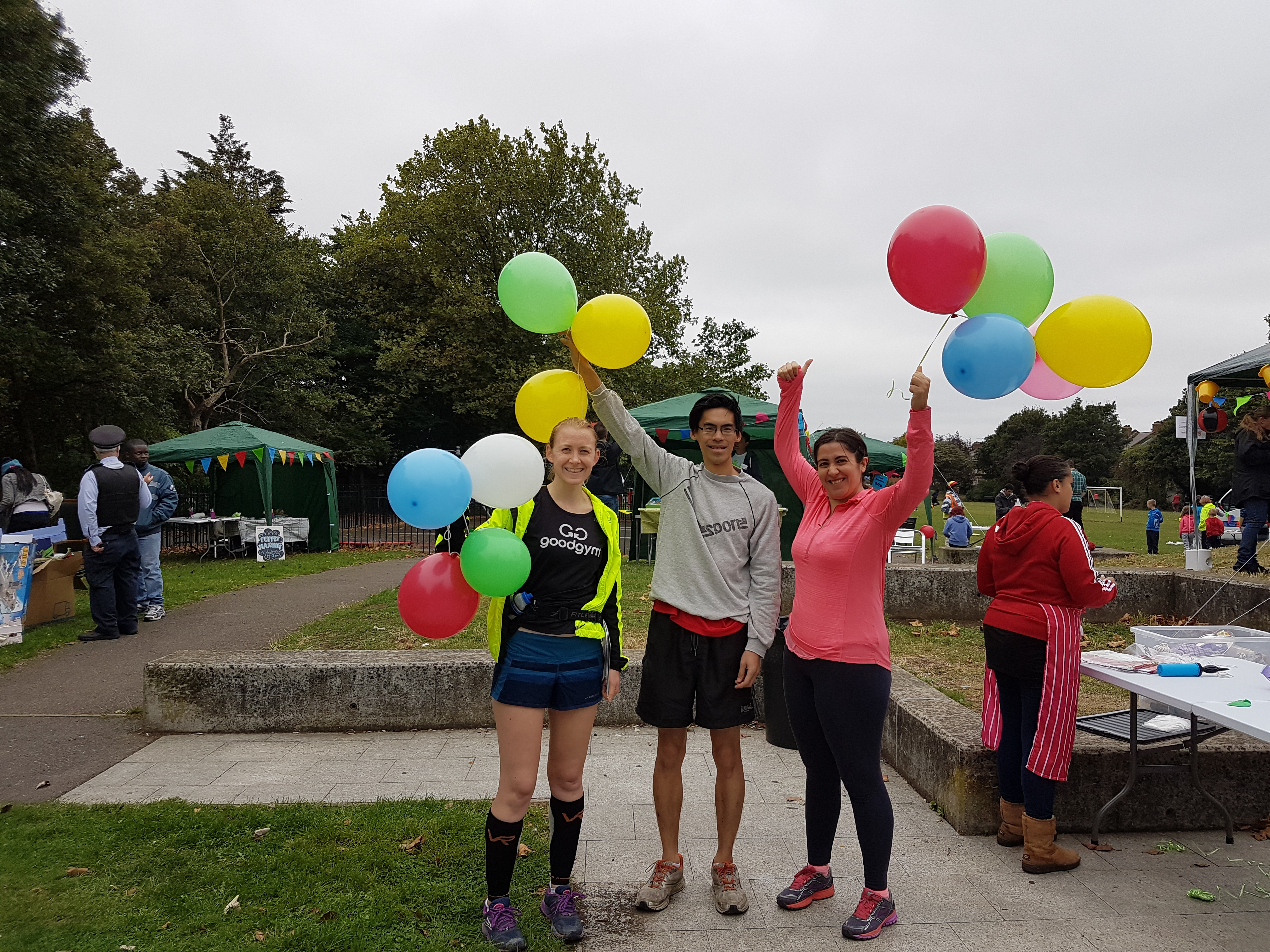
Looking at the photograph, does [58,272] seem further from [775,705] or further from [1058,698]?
[1058,698]

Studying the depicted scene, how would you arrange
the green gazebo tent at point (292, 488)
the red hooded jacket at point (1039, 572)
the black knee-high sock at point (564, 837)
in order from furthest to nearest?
the green gazebo tent at point (292, 488)
the red hooded jacket at point (1039, 572)
the black knee-high sock at point (564, 837)

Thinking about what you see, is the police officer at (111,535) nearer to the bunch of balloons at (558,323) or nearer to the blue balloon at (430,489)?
the bunch of balloons at (558,323)

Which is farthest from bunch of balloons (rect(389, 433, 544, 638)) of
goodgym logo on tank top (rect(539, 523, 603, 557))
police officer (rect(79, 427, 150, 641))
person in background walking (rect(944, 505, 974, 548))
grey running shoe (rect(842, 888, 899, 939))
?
person in background walking (rect(944, 505, 974, 548))

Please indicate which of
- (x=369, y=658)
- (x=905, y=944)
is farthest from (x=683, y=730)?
(x=369, y=658)

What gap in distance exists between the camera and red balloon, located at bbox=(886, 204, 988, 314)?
270 centimetres

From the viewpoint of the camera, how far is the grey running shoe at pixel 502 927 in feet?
8.38

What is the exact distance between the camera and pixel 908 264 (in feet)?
9.03

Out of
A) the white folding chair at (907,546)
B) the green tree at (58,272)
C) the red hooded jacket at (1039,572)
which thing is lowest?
the white folding chair at (907,546)

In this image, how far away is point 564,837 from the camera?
8.98 feet

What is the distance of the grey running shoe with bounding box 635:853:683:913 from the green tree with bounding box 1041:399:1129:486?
3090 inches

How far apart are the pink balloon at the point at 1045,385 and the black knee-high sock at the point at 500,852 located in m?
2.49

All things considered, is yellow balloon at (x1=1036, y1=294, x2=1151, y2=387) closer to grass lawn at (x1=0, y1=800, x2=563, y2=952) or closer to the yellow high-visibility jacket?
the yellow high-visibility jacket

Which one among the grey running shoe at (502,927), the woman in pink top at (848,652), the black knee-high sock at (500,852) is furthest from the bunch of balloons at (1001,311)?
the grey running shoe at (502,927)

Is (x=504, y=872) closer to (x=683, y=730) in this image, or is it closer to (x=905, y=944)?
(x=683, y=730)
